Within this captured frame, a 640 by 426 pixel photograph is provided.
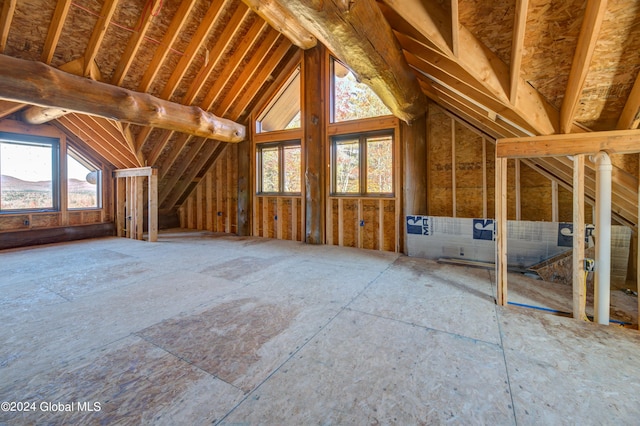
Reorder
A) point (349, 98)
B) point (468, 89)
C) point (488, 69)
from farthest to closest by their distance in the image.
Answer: point (349, 98) < point (468, 89) < point (488, 69)

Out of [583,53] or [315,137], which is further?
[315,137]

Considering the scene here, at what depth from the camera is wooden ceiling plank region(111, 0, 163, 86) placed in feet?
11.9

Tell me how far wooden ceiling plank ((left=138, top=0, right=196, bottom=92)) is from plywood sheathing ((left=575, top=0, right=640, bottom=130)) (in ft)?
14.6

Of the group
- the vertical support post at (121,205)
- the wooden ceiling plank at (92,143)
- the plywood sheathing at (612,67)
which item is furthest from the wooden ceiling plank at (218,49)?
the plywood sheathing at (612,67)

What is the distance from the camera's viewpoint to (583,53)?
1671 mm

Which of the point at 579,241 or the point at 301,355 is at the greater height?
the point at 579,241

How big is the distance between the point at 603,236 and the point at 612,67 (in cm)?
132

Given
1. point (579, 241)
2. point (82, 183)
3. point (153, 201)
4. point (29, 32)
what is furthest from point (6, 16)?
point (579, 241)

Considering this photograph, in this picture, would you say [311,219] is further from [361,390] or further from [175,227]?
[175,227]

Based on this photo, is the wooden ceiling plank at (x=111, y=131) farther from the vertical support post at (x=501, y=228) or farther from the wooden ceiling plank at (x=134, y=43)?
the vertical support post at (x=501, y=228)

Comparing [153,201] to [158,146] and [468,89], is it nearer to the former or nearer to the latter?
[158,146]

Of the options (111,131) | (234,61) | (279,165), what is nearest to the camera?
(234,61)

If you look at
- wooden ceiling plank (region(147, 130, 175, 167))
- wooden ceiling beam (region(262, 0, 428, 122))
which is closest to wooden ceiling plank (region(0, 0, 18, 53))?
wooden ceiling plank (region(147, 130, 175, 167))

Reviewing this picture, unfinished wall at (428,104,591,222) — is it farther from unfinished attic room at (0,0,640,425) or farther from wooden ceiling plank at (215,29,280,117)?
wooden ceiling plank at (215,29,280,117)
